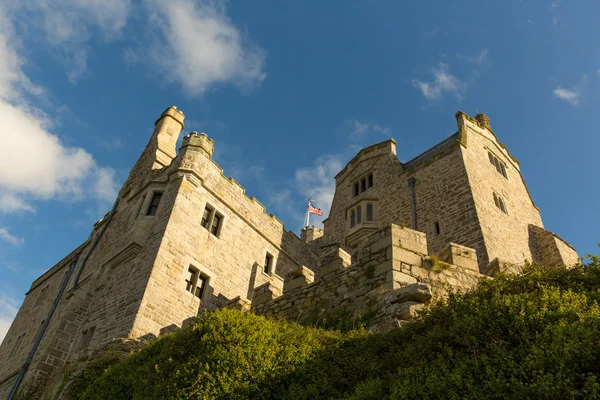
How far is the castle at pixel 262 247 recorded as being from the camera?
35.8ft

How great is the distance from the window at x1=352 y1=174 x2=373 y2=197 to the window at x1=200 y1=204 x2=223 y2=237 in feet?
26.3

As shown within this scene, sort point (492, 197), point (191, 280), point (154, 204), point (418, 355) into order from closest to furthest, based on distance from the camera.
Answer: point (418, 355), point (191, 280), point (154, 204), point (492, 197)

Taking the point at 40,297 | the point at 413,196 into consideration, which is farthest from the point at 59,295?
the point at 413,196

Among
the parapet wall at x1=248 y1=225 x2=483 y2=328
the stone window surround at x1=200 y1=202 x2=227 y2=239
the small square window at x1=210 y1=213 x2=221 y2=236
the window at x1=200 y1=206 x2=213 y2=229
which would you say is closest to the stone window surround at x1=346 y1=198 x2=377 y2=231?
the stone window surround at x1=200 y1=202 x2=227 y2=239

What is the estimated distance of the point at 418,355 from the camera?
22.2 feet

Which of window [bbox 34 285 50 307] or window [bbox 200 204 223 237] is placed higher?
window [bbox 200 204 223 237]

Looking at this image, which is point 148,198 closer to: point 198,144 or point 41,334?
point 198,144

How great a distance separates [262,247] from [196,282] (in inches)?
202

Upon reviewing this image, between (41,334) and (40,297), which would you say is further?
(40,297)

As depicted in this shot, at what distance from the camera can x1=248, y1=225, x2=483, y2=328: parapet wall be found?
9266mm

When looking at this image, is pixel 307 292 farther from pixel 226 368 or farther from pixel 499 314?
pixel 499 314

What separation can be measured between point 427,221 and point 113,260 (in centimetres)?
1246

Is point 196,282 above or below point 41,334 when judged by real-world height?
above

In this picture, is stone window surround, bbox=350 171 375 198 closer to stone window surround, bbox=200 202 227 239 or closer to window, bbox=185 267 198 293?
stone window surround, bbox=200 202 227 239
